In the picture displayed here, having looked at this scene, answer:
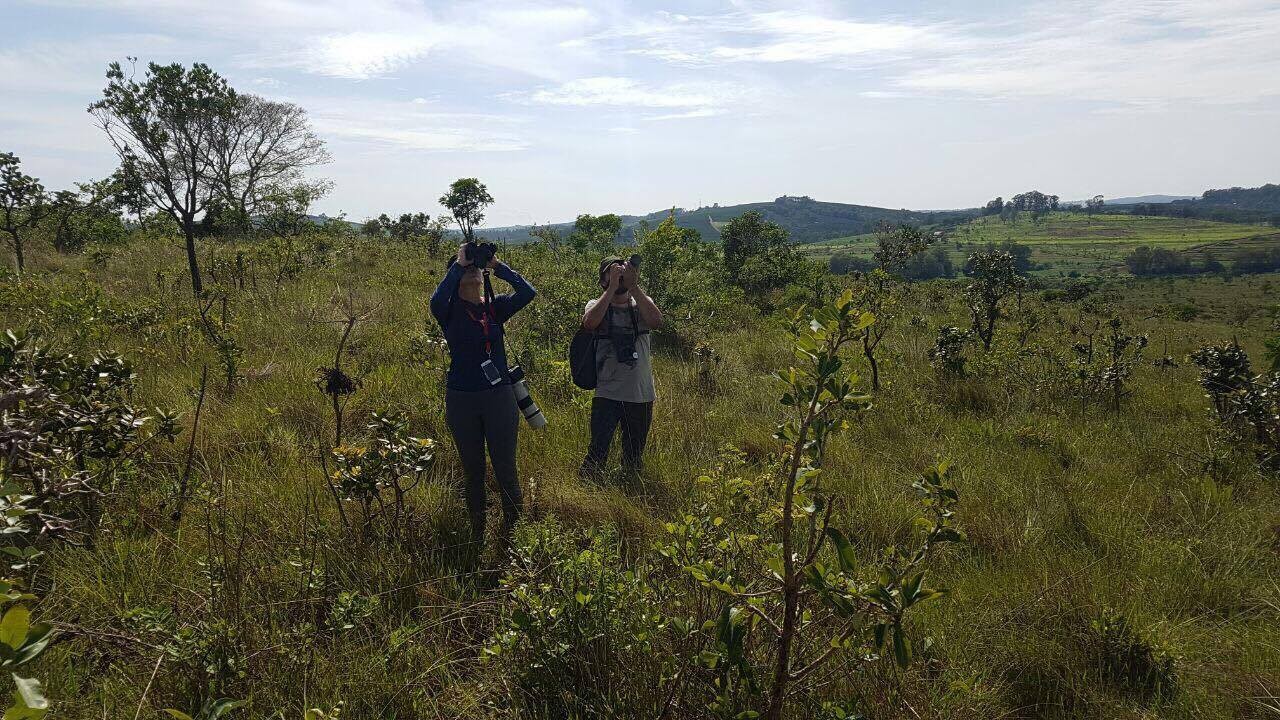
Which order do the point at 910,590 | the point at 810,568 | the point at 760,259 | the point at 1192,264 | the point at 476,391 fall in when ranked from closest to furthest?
the point at 910,590
the point at 810,568
the point at 476,391
the point at 760,259
the point at 1192,264

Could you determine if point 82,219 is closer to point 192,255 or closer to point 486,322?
point 192,255

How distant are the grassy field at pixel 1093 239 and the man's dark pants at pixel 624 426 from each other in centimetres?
7727

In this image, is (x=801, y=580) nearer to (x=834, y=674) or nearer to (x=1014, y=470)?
(x=834, y=674)

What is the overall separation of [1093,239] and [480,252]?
15652 centimetres

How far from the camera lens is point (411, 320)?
816 centimetres

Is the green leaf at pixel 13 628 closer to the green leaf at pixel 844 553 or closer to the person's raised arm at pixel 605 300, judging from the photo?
the green leaf at pixel 844 553

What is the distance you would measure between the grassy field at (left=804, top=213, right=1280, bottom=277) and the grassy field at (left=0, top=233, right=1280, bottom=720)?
75636 mm

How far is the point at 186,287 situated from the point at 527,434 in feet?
29.6

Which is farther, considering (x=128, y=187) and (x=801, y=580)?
(x=128, y=187)

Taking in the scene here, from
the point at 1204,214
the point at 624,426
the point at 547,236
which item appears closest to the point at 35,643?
the point at 624,426

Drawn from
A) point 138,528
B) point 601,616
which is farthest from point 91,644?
point 601,616

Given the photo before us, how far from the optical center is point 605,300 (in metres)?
4.19

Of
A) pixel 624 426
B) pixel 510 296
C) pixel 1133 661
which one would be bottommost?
pixel 1133 661

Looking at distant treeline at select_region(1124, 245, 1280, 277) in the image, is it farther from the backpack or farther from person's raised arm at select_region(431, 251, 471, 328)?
person's raised arm at select_region(431, 251, 471, 328)
